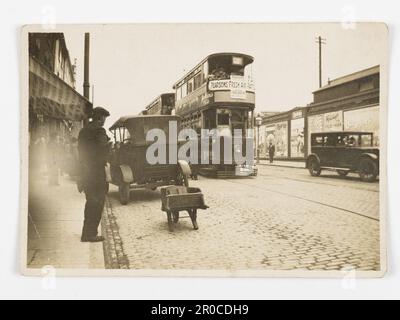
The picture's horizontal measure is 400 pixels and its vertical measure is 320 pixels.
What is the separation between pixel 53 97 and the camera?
4.14 m

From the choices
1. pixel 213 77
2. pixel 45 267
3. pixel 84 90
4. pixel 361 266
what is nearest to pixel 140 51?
pixel 84 90

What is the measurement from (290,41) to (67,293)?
363cm

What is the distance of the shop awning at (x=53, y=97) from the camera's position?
4.00m

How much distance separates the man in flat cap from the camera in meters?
3.84

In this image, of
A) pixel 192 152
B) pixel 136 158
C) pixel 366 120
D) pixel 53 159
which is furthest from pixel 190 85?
pixel 366 120

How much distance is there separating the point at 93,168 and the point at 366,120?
307 centimetres

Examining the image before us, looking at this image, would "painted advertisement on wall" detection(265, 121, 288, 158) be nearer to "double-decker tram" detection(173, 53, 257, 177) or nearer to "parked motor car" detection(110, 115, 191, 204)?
"double-decker tram" detection(173, 53, 257, 177)

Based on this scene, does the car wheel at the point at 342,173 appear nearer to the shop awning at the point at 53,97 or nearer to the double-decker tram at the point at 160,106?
the double-decker tram at the point at 160,106

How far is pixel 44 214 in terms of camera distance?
4.04 m

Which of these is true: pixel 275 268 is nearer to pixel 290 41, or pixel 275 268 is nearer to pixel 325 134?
pixel 325 134

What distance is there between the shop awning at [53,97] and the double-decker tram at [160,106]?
76 centimetres

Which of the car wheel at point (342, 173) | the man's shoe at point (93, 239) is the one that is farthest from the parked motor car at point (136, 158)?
the car wheel at point (342, 173)

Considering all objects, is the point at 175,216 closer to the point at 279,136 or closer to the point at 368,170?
the point at 279,136

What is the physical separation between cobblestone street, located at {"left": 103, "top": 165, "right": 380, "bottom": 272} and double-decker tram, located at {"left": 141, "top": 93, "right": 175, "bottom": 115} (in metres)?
1.02
